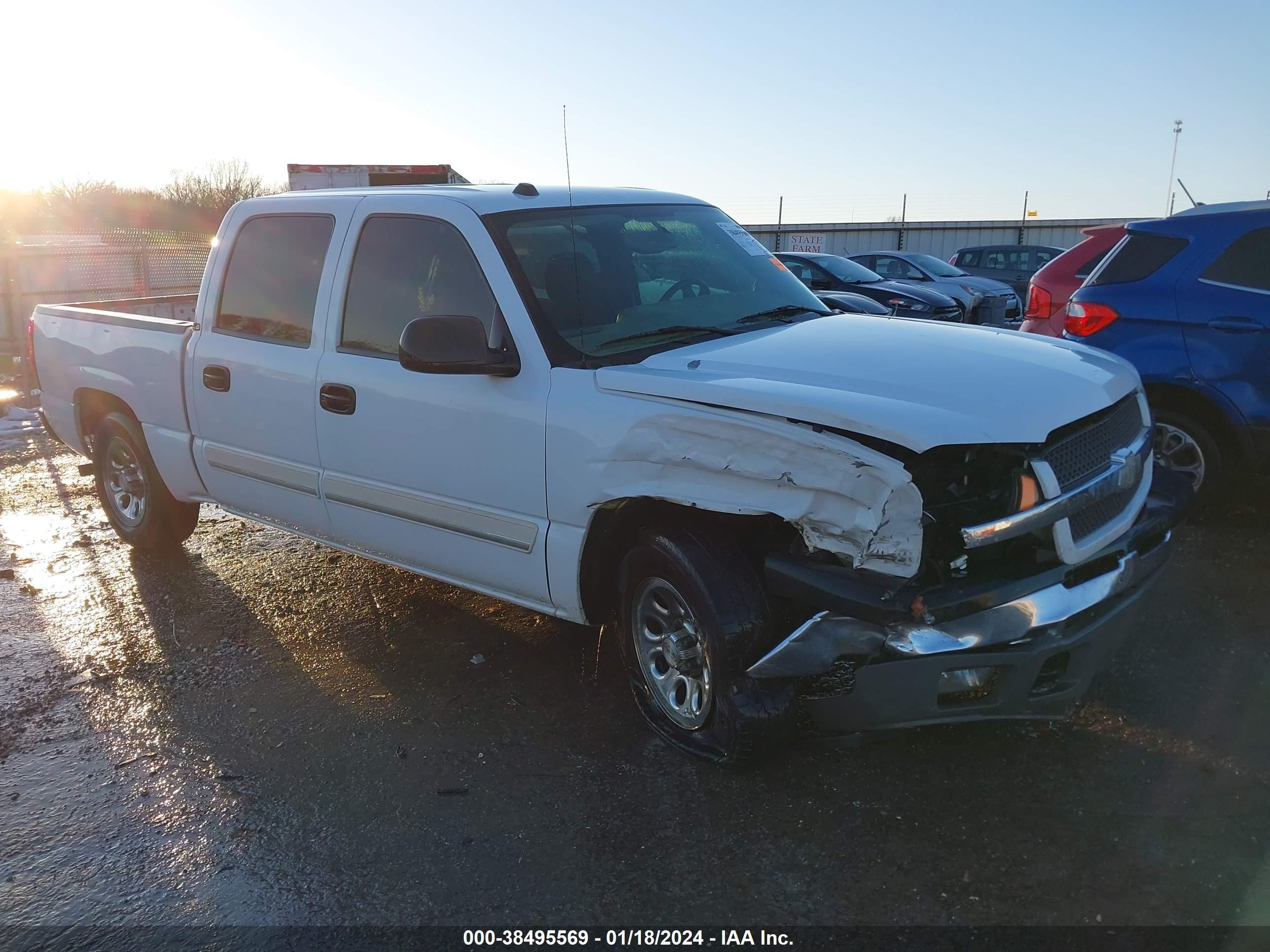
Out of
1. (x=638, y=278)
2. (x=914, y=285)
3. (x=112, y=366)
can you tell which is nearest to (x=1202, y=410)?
(x=638, y=278)

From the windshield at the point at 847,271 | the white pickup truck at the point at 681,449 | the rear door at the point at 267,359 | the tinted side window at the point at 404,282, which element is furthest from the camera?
the windshield at the point at 847,271

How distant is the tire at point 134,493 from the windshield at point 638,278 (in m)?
2.96

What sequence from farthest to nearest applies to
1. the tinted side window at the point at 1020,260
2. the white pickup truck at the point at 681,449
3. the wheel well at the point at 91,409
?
1. the tinted side window at the point at 1020,260
2. the wheel well at the point at 91,409
3. the white pickup truck at the point at 681,449

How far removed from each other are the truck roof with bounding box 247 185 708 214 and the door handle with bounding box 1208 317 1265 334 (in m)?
2.84

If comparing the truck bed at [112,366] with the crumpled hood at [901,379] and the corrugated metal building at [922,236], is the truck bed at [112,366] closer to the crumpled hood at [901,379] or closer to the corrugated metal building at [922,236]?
the crumpled hood at [901,379]

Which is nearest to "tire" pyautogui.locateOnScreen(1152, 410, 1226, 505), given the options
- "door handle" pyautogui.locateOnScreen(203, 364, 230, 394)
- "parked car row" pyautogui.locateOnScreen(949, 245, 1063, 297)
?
"door handle" pyautogui.locateOnScreen(203, 364, 230, 394)

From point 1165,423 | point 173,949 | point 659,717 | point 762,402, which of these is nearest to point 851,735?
point 659,717

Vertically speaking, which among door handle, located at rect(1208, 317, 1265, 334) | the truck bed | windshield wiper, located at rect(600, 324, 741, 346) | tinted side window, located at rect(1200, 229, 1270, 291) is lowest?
the truck bed

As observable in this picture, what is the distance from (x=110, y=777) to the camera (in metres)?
3.65

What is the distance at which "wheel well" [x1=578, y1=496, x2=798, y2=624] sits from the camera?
3270mm

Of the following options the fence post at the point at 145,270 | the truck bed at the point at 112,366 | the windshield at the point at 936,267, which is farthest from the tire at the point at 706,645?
the fence post at the point at 145,270

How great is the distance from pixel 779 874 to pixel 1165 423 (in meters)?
4.00

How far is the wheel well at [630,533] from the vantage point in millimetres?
3270

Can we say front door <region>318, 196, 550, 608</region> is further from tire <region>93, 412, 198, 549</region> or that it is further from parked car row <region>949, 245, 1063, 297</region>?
parked car row <region>949, 245, 1063, 297</region>
